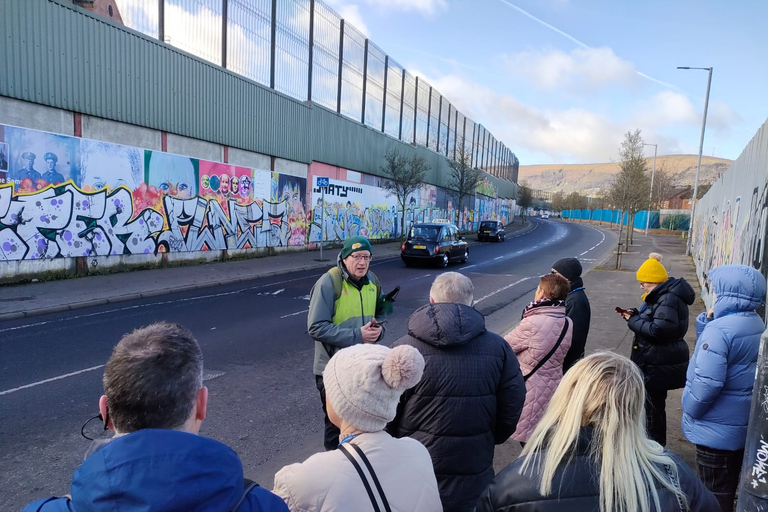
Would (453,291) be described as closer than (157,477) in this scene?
No

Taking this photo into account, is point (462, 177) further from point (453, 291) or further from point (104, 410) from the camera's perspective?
point (104, 410)

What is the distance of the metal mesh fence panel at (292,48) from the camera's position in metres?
21.7

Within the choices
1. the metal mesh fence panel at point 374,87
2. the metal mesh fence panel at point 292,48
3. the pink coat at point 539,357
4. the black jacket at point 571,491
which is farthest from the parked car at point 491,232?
the black jacket at point 571,491

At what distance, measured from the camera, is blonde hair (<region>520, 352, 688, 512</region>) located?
1.56m

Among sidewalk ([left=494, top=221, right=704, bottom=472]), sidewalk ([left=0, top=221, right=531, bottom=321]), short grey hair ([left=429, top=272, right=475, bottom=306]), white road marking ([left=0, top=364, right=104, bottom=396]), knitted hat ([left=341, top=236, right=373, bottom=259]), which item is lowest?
sidewalk ([left=0, top=221, right=531, bottom=321])

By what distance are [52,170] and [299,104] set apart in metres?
12.5

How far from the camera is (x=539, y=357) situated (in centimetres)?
341

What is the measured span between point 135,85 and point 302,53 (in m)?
10.0

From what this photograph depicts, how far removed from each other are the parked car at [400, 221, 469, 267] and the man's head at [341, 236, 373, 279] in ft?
51.8

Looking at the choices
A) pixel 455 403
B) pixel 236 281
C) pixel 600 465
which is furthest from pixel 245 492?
pixel 236 281

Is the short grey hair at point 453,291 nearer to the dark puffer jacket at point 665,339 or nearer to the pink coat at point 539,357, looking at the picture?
the pink coat at point 539,357

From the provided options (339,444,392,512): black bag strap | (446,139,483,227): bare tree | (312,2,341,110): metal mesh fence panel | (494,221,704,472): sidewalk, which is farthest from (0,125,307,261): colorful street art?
(446,139,483,227): bare tree

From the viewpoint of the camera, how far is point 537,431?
5.84 feet

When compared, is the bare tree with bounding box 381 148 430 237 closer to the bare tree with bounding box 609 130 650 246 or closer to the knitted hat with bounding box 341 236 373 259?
the bare tree with bounding box 609 130 650 246
